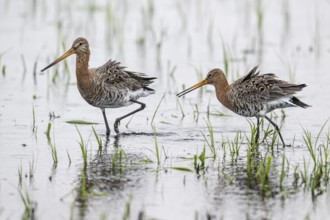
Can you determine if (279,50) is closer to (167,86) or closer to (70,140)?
(167,86)

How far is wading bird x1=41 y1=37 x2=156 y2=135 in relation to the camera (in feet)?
32.8

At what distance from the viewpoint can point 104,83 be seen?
33.1ft

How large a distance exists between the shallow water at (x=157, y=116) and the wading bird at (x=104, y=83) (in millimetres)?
387

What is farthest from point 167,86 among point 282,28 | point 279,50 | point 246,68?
point 282,28

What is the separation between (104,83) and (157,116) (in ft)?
3.73

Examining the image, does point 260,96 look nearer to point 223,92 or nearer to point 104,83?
point 223,92

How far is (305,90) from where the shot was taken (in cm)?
1220

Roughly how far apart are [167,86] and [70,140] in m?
3.31

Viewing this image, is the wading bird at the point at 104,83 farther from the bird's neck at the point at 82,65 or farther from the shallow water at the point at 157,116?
the shallow water at the point at 157,116

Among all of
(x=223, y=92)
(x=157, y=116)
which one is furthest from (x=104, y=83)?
(x=223, y=92)

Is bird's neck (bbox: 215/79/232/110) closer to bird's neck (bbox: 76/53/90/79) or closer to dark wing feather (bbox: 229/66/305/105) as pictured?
dark wing feather (bbox: 229/66/305/105)

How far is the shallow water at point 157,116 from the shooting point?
278 inches

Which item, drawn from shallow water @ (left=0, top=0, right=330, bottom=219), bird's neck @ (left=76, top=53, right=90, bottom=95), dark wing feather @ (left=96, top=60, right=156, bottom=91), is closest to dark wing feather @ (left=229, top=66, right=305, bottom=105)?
shallow water @ (left=0, top=0, right=330, bottom=219)

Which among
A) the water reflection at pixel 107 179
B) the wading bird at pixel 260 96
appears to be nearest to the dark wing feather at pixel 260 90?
the wading bird at pixel 260 96
